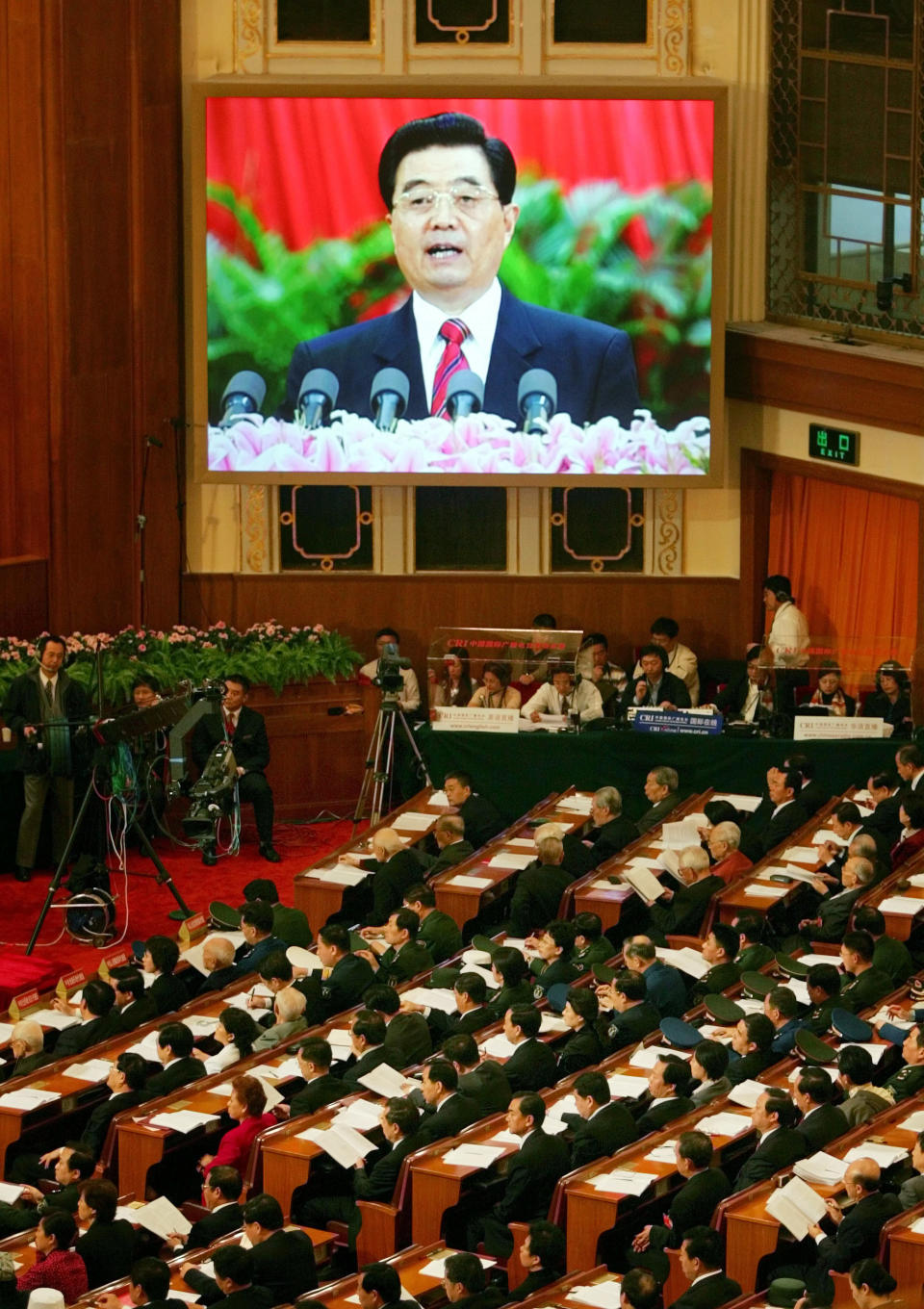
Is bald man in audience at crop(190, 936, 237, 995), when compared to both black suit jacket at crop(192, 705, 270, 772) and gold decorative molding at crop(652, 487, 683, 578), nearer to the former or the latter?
black suit jacket at crop(192, 705, 270, 772)

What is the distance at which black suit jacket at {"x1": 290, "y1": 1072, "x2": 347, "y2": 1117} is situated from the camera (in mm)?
10577

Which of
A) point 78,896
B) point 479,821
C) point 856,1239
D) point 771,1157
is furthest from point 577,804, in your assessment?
point 856,1239

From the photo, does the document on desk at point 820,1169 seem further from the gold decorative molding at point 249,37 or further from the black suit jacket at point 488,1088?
the gold decorative molding at point 249,37

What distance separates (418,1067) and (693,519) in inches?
334

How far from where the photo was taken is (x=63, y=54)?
17.1 meters

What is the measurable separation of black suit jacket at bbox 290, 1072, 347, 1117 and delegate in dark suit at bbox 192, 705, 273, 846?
564 centimetres

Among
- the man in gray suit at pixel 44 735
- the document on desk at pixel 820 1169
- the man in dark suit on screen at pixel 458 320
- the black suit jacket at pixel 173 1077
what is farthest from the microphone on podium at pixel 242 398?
the document on desk at pixel 820 1169

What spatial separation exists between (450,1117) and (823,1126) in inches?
65.9

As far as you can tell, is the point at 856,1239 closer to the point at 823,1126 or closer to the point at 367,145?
the point at 823,1126

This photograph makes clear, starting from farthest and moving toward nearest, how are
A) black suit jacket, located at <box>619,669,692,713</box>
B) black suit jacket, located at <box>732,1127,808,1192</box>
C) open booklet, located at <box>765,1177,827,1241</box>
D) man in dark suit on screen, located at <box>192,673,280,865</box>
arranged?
1. black suit jacket, located at <box>619,669,692,713</box>
2. man in dark suit on screen, located at <box>192,673,280,865</box>
3. black suit jacket, located at <box>732,1127,808,1192</box>
4. open booklet, located at <box>765,1177,827,1241</box>

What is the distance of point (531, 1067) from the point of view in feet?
35.6

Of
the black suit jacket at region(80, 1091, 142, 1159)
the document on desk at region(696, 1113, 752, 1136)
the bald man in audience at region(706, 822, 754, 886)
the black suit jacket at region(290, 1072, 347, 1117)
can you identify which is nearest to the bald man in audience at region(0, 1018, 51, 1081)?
the black suit jacket at region(80, 1091, 142, 1159)

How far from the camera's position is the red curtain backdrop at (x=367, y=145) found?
1764cm

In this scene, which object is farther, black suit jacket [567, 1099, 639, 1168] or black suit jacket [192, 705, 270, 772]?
black suit jacket [192, 705, 270, 772]
